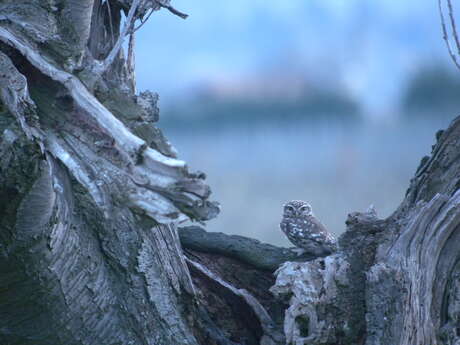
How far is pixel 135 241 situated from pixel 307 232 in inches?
57.6

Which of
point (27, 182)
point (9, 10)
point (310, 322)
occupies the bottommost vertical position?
point (27, 182)

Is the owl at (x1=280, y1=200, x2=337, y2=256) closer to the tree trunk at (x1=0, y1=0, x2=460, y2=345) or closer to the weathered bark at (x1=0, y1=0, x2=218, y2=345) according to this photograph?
the tree trunk at (x1=0, y1=0, x2=460, y2=345)

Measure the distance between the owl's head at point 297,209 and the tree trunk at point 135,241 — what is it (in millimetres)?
543

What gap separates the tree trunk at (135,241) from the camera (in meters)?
2.13

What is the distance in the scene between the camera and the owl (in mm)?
3959

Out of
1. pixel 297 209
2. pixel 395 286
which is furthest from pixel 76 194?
pixel 297 209

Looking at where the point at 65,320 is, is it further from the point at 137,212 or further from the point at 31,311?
the point at 137,212

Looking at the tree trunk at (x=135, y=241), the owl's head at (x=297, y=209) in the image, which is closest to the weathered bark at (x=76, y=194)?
the tree trunk at (x=135, y=241)

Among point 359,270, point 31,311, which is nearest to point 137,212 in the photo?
point 31,311

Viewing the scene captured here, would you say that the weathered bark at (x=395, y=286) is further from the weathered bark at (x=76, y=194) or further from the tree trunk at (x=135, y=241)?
the weathered bark at (x=76, y=194)

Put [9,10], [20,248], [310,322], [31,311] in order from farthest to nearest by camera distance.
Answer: [310,322] → [9,10] → [31,311] → [20,248]

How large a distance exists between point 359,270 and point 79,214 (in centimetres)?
139

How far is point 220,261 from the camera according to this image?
12.8 ft

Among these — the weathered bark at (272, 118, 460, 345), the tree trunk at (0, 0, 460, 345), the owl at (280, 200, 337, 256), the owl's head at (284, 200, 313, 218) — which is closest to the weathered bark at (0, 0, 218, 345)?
the tree trunk at (0, 0, 460, 345)
